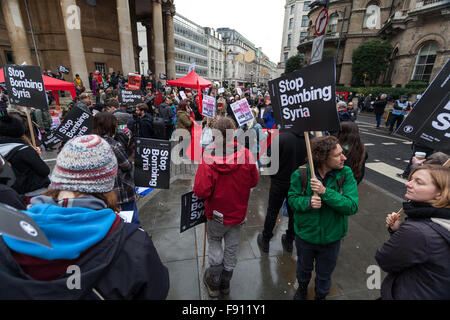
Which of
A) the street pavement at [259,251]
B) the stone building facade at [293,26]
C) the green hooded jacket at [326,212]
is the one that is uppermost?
the stone building facade at [293,26]

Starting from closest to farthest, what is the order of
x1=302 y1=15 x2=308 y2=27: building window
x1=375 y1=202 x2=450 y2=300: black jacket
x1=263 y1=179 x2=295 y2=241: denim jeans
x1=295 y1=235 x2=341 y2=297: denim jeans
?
1. x1=375 y1=202 x2=450 y2=300: black jacket
2. x1=295 y1=235 x2=341 y2=297: denim jeans
3. x1=263 y1=179 x2=295 y2=241: denim jeans
4. x1=302 y1=15 x2=308 y2=27: building window

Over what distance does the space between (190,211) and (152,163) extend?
1.16 m

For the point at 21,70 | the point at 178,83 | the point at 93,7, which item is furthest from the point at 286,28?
the point at 21,70

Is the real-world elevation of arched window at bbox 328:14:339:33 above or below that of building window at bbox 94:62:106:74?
above

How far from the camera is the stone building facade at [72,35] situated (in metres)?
15.9

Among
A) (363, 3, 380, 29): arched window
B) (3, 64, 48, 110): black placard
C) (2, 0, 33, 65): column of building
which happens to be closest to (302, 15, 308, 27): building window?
(363, 3, 380, 29): arched window

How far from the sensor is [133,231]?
1097 millimetres

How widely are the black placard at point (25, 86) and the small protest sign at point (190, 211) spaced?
3.19 metres

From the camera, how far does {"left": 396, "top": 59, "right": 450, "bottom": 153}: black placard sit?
70.4 inches

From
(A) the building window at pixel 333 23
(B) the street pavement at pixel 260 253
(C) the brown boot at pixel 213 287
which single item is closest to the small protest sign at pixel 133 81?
(B) the street pavement at pixel 260 253

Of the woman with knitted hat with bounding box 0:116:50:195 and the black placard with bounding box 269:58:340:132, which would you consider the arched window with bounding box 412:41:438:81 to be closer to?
the black placard with bounding box 269:58:340:132

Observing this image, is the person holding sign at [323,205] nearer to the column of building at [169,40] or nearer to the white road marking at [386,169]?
the white road marking at [386,169]

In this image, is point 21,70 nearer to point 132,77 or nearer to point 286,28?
point 132,77

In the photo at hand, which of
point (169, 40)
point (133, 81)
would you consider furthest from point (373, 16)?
point (133, 81)
